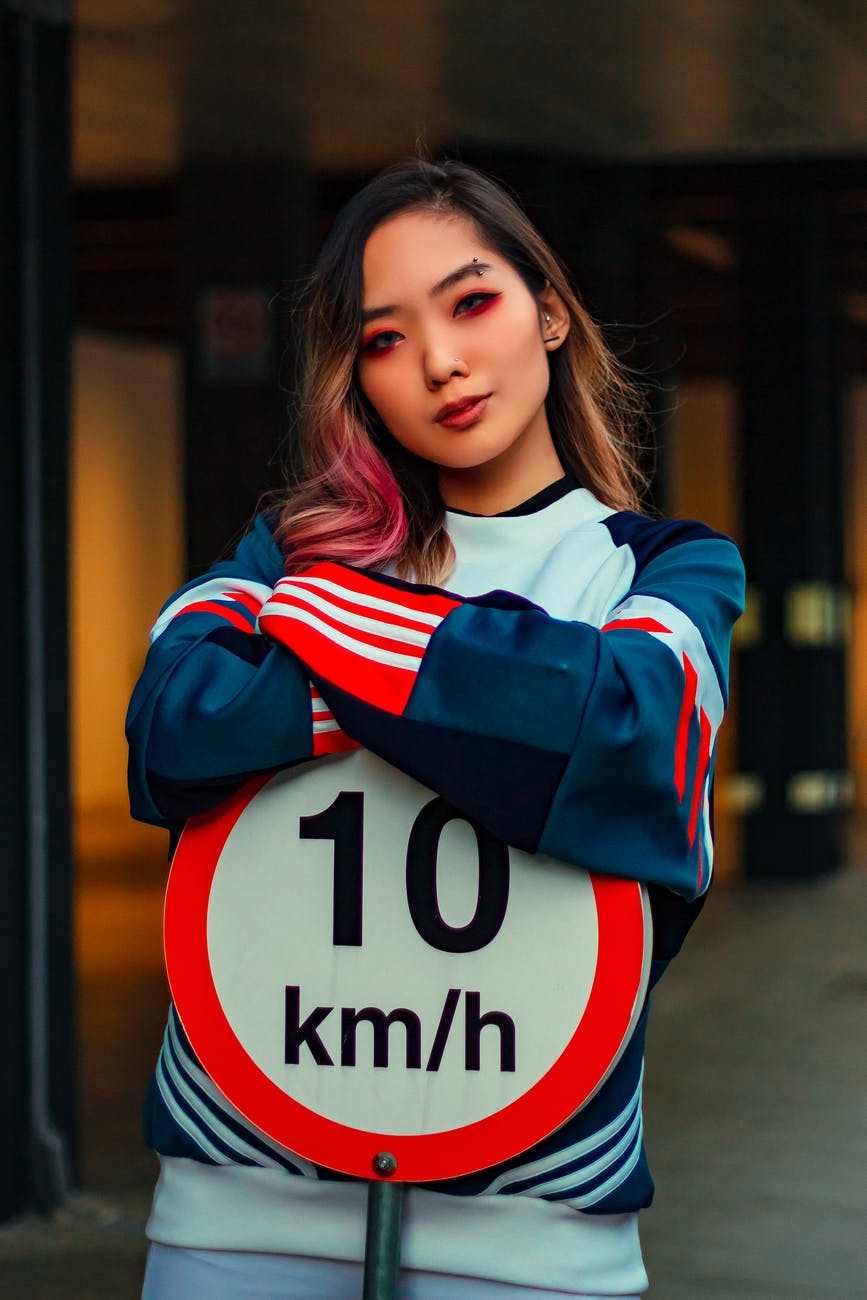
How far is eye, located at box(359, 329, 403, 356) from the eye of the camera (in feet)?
4.17

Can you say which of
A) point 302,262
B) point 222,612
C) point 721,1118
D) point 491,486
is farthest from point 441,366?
point 302,262

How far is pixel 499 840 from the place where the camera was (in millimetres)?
1151

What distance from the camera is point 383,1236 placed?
1.17 meters

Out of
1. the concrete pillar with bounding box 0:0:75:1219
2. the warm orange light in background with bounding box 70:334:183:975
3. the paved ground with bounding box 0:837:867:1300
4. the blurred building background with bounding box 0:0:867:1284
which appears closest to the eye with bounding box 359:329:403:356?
the blurred building background with bounding box 0:0:867:1284

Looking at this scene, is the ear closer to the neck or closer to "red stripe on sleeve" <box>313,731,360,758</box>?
the neck

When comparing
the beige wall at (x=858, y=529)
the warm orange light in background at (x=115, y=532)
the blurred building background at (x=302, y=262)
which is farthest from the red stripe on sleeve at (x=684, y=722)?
the beige wall at (x=858, y=529)

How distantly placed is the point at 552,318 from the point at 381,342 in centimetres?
16

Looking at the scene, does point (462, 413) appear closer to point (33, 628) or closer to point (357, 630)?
point (357, 630)

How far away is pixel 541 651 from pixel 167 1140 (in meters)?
0.43

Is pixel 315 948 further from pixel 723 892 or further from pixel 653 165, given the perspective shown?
pixel 723 892

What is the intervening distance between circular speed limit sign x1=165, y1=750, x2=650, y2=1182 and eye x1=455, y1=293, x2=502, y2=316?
0.33 metres

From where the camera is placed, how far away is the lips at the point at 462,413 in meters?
1.27

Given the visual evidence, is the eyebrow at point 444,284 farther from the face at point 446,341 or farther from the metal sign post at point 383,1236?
the metal sign post at point 383,1236

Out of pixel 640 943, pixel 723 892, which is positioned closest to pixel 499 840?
pixel 640 943
